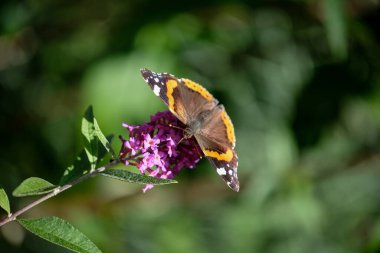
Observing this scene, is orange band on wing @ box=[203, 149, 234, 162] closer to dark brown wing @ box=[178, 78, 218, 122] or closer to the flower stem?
dark brown wing @ box=[178, 78, 218, 122]

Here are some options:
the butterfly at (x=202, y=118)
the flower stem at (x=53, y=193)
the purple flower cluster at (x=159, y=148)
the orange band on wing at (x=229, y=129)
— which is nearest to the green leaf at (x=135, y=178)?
the flower stem at (x=53, y=193)

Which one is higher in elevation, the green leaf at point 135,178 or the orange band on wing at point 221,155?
the green leaf at point 135,178

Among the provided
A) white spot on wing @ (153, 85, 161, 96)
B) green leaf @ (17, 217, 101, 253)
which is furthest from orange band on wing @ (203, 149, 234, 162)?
green leaf @ (17, 217, 101, 253)

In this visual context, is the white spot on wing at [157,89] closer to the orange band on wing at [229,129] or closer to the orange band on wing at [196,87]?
the orange band on wing at [196,87]

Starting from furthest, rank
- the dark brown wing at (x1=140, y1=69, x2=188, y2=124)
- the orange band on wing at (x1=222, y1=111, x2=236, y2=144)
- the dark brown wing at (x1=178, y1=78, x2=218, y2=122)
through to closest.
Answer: the dark brown wing at (x1=178, y1=78, x2=218, y2=122) → the orange band on wing at (x1=222, y1=111, x2=236, y2=144) → the dark brown wing at (x1=140, y1=69, x2=188, y2=124)

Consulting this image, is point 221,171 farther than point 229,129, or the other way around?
point 229,129

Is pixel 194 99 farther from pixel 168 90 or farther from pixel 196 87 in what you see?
pixel 168 90

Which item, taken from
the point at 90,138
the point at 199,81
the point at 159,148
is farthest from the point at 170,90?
the point at 199,81
